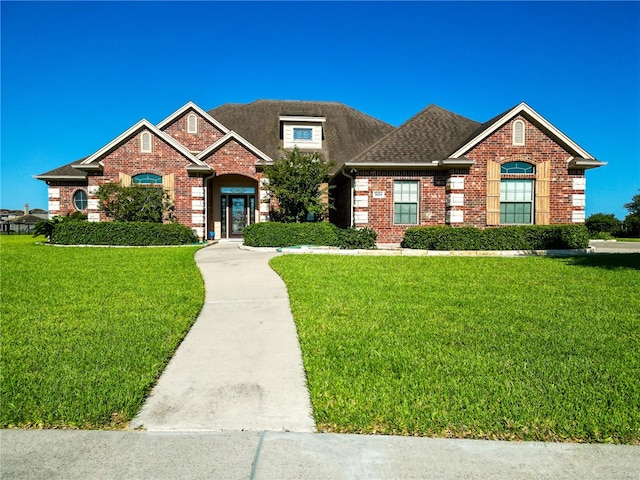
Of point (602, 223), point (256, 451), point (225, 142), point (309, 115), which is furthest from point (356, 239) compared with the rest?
point (602, 223)

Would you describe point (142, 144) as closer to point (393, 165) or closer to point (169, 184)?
point (169, 184)

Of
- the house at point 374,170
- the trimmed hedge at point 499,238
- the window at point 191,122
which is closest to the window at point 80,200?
the house at point 374,170

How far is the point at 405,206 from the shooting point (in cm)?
1900

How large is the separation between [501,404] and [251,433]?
203 centimetres

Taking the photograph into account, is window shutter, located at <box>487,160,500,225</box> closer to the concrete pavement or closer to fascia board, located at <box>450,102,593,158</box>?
fascia board, located at <box>450,102,593,158</box>

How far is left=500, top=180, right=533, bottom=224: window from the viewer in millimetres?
18500

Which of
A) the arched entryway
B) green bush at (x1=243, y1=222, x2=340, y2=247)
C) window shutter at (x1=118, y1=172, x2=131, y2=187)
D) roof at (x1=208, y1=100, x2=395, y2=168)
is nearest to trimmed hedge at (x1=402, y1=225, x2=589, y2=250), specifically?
green bush at (x1=243, y1=222, x2=340, y2=247)

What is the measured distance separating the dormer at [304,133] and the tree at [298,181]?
5.12 meters

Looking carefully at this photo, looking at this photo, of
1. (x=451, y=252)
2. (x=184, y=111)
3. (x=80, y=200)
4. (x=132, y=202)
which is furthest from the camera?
(x=80, y=200)

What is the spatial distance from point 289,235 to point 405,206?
564cm

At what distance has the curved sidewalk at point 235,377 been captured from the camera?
3.26 m

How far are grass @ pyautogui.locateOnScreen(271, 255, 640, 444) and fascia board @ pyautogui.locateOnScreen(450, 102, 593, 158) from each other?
10.1 meters

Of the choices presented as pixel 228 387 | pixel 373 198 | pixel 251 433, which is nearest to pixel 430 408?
pixel 251 433

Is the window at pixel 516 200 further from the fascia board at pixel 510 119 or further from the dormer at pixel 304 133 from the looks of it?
the dormer at pixel 304 133
